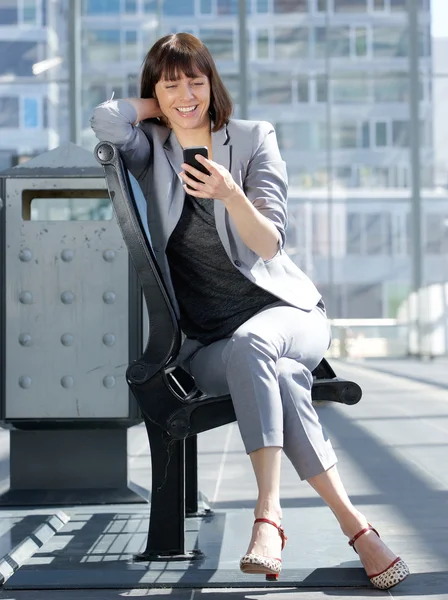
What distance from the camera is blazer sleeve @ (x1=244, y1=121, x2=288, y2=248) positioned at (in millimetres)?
1824

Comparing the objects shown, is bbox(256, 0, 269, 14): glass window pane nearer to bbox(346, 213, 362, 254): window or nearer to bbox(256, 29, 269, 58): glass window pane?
bbox(256, 29, 269, 58): glass window pane

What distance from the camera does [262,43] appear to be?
1098cm

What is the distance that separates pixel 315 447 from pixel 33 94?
9.34m

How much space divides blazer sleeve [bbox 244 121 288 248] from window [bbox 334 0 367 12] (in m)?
9.79

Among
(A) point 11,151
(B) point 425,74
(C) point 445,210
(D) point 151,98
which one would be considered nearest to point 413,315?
(C) point 445,210

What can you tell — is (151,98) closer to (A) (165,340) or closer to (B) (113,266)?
(A) (165,340)

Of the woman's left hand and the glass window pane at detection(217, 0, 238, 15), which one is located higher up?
the glass window pane at detection(217, 0, 238, 15)

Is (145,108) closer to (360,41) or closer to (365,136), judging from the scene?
(365,136)

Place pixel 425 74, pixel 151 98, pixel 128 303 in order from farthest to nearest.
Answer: pixel 425 74, pixel 128 303, pixel 151 98

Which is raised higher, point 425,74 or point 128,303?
point 425,74

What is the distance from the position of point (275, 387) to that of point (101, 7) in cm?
970

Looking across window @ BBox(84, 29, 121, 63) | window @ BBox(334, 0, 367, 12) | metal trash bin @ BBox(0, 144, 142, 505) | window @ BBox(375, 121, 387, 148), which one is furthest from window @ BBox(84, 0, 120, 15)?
metal trash bin @ BBox(0, 144, 142, 505)

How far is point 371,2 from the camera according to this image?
1128 cm

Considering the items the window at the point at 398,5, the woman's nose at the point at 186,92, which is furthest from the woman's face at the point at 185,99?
the window at the point at 398,5
